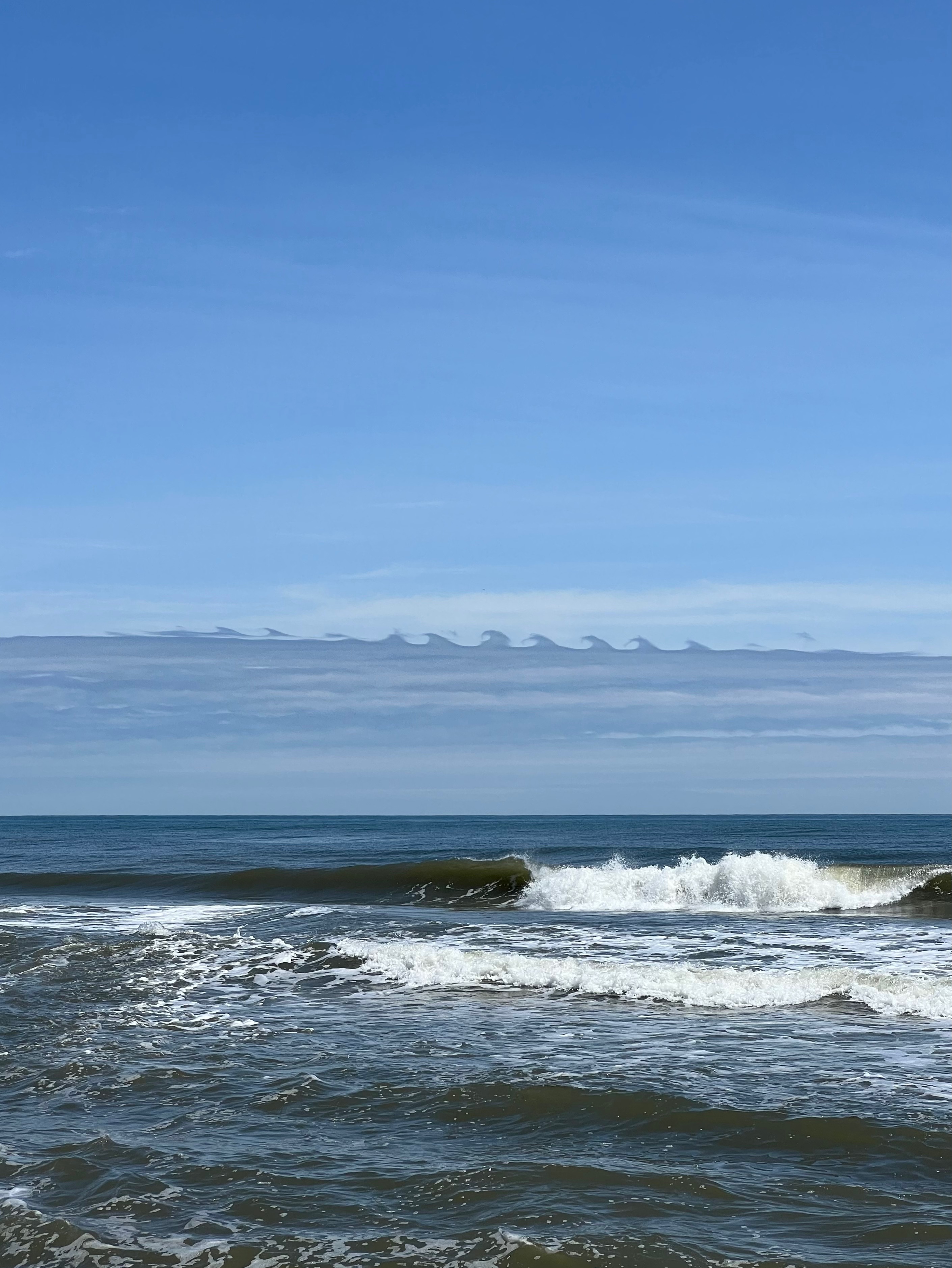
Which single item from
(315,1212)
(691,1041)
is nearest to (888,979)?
(691,1041)

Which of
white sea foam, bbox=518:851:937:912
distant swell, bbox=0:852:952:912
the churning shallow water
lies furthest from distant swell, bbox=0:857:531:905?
the churning shallow water

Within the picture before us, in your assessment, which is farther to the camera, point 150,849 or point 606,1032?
point 150,849

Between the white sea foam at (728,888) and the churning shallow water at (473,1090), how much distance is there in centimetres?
350

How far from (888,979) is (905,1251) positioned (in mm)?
8887

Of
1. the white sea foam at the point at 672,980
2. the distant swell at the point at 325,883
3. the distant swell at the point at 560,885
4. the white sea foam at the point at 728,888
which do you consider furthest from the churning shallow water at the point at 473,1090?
the distant swell at the point at 325,883

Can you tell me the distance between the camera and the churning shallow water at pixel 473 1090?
7598 millimetres

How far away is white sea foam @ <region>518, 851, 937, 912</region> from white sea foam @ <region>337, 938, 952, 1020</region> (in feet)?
36.7

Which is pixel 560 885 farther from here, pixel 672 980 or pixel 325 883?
pixel 672 980

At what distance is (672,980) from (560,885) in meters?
16.3

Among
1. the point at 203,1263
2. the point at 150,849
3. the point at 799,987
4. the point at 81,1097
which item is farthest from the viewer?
the point at 150,849

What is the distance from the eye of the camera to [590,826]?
3017 inches

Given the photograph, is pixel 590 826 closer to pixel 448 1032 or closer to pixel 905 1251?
pixel 448 1032

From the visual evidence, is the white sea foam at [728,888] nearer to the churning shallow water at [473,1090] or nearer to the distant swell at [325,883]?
the distant swell at [325,883]

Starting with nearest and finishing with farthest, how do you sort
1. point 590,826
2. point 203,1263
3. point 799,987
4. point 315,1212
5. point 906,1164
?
point 203,1263, point 315,1212, point 906,1164, point 799,987, point 590,826
